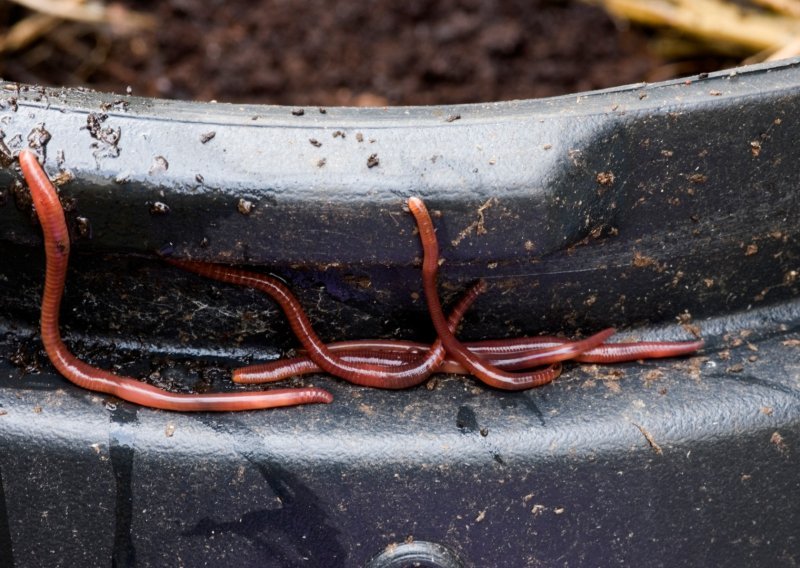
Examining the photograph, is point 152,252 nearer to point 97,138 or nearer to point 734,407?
point 97,138

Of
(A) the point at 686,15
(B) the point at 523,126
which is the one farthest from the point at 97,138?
(A) the point at 686,15

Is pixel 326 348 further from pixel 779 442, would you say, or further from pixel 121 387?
pixel 779 442

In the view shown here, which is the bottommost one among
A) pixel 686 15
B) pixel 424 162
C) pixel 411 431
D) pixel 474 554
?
pixel 474 554

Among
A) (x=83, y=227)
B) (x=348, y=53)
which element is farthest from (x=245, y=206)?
(x=348, y=53)

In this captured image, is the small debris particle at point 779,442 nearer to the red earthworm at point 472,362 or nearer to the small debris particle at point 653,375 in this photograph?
the small debris particle at point 653,375

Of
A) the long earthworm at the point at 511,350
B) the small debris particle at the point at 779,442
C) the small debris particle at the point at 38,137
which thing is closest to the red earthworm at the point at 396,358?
the long earthworm at the point at 511,350

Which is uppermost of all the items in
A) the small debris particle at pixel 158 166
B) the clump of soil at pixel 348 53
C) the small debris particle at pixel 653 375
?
the clump of soil at pixel 348 53
